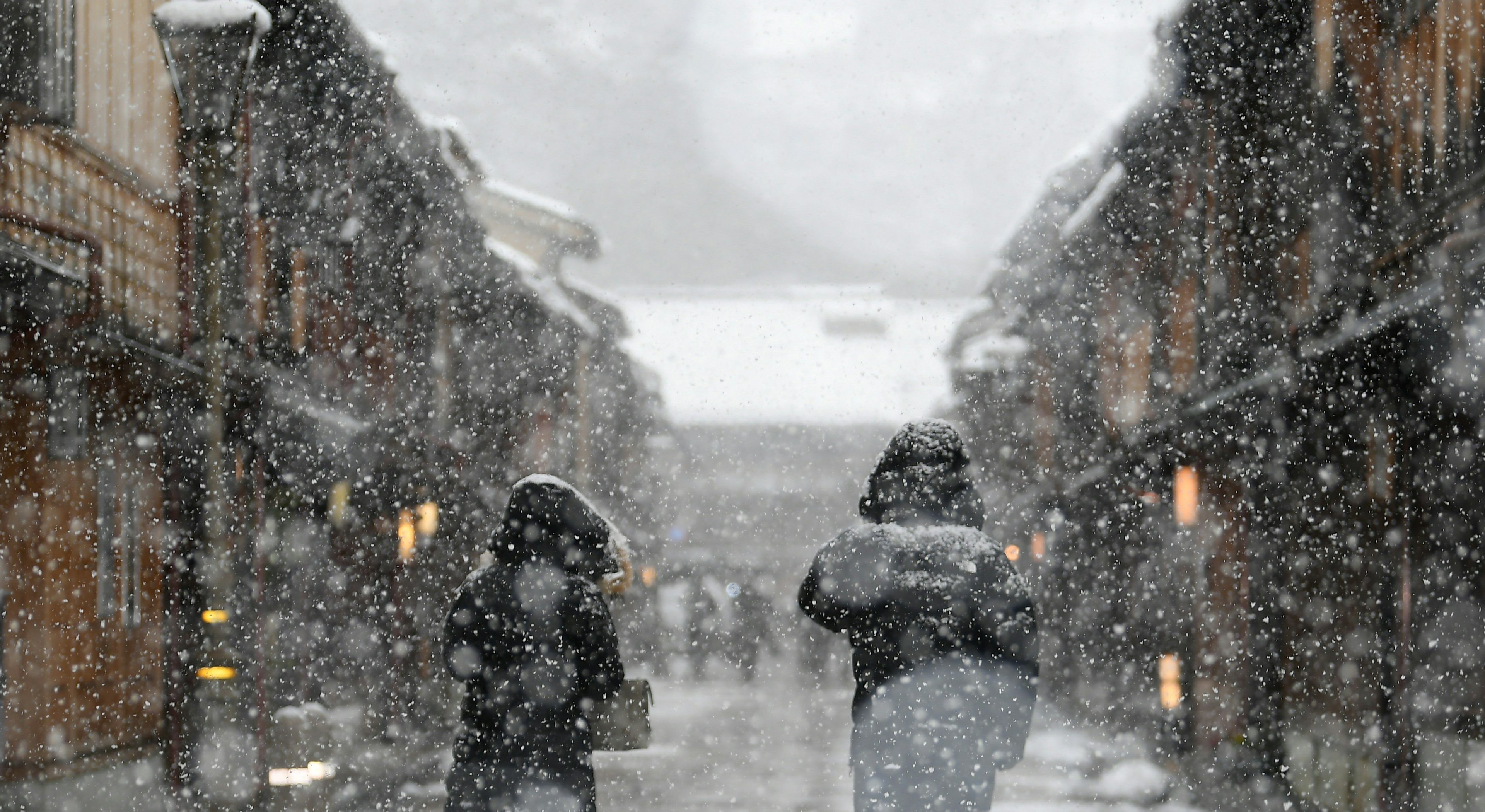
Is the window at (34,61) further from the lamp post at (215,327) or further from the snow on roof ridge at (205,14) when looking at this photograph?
the snow on roof ridge at (205,14)

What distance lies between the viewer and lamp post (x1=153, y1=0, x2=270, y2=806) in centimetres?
872

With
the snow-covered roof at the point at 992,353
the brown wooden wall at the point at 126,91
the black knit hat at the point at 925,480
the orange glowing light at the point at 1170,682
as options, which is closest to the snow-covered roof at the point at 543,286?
the snow-covered roof at the point at 992,353

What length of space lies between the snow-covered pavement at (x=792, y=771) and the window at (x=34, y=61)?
6.20 meters

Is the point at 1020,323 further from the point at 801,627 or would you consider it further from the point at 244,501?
the point at 244,501

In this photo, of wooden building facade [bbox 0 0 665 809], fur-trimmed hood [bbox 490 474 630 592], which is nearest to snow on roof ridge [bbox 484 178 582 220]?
wooden building facade [bbox 0 0 665 809]

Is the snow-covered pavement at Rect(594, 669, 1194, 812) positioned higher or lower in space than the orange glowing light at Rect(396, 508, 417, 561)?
lower

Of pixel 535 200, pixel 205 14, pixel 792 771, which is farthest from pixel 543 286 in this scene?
pixel 205 14

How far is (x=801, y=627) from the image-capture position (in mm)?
33875

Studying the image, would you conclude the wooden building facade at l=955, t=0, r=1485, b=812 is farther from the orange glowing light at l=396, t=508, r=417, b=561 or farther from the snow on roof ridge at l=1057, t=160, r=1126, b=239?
the orange glowing light at l=396, t=508, r=417, b=561

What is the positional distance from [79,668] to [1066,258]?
18942 millimetres

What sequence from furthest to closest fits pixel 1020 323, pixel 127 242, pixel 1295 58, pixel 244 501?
pixel 1020 323
pixel 1295 58
pixel 127 242
pixel 244 501

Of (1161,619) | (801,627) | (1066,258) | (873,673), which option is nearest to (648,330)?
(801,627)

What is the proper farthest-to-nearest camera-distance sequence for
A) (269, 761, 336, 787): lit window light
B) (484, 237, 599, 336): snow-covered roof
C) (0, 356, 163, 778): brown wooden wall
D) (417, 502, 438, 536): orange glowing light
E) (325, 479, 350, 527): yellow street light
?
1. (484, 237, 599, 336): snow-covered roof
2. (417, 502, 438, 536): orange glowing light
3. (325, 479, 350, 527): yellow street light
4. (269, 761, 336, 787): lit window light
5. (0, 356, 163, 778): brown wooden wall

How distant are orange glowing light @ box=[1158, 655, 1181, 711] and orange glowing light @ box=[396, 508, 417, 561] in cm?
993
